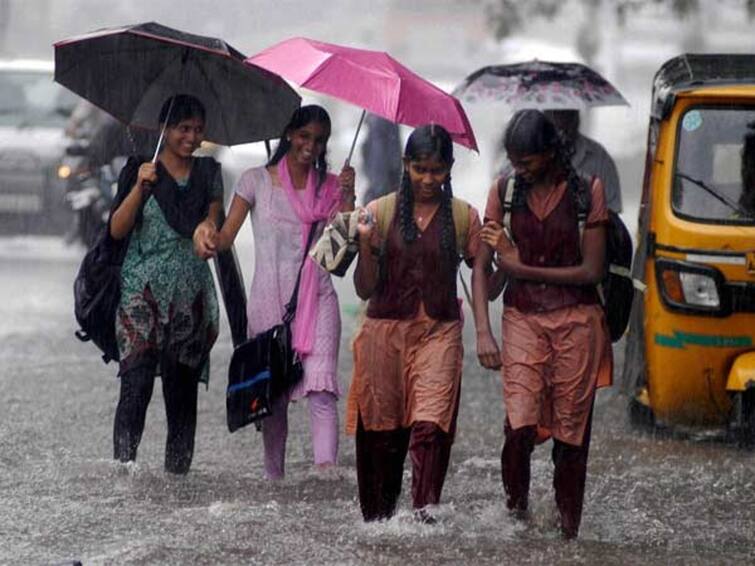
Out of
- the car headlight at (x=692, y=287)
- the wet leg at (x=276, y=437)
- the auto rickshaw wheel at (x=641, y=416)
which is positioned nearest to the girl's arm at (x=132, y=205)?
the wet leg at (x=276, y=437)

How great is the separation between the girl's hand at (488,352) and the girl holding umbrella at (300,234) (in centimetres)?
124

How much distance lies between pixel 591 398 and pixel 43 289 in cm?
1028

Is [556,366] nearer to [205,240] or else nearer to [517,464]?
[517,464]

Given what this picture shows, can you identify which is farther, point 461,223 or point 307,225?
point 307,225

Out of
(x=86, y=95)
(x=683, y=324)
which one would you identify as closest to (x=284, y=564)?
(x=86, y=95)

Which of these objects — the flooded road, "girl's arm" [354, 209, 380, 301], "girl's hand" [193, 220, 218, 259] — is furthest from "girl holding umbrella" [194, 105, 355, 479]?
"girl's arm" [354, 209, 380, 301]

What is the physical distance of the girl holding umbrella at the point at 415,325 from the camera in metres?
7.13

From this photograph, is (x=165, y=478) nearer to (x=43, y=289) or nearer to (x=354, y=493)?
(x=354, y=493)

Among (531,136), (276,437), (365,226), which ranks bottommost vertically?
(276,437)

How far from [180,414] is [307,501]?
30.3 inches

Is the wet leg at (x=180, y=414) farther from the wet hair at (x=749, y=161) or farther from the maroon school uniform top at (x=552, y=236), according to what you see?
the wet hair at (x=749, y=161)

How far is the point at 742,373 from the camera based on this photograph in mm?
9055

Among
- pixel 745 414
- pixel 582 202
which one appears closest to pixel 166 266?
pixel 582 202

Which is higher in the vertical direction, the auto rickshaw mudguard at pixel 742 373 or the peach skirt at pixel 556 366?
the peach skirt at pixel 556 366
